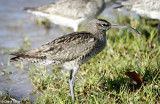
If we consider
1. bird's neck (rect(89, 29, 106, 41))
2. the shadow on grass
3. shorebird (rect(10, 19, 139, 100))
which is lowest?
the shadow on grass

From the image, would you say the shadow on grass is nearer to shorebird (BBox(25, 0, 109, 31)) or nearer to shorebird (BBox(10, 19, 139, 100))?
shorebird (BBox(10, 19, 139, 100))

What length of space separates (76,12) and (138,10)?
5.68 ft

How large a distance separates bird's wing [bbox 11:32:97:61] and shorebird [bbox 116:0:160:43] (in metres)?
3.24

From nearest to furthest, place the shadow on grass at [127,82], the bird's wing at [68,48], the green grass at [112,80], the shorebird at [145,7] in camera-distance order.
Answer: the green grass at [112,80]
the bird's wing at [68,48]
the shadow on grass at [127,82]
the shorebird at [145,7]

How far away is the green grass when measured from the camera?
13.7 feet

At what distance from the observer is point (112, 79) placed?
4.76 metres

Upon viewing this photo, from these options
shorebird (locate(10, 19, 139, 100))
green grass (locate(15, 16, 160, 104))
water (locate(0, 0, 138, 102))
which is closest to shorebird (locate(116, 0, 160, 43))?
water (locate(0, 0, 138, 102))

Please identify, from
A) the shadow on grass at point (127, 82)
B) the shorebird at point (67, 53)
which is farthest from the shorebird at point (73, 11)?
the shadow on grass at point (127, 82)

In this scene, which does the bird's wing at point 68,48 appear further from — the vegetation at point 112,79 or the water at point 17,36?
the water at point 17,36

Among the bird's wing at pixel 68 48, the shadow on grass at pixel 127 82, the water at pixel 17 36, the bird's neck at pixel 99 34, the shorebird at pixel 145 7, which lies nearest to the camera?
the bird's wing at pixel 68 48

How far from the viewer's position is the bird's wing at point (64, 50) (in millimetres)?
4363

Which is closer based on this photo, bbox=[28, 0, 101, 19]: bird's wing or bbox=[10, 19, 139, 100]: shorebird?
bbox=[10, 19, 139, 100]: shorebird

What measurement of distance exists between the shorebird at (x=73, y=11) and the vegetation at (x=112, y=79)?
1.80 metres

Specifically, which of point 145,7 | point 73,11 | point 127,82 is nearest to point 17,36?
point 73,11
